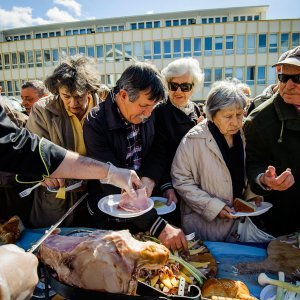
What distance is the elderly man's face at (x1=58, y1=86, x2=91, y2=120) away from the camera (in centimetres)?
251

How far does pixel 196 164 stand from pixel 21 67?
34.5m

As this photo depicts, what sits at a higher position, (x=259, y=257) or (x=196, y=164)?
(x=196, y=164)

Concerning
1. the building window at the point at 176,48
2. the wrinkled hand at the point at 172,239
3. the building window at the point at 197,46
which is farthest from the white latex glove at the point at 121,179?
the building window at the point at 176,48

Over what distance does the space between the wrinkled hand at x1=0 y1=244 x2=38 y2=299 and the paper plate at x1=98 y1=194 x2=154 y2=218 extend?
67cm

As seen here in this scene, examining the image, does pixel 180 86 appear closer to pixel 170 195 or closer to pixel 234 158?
pixel 234 158

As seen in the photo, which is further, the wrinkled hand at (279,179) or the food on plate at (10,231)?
the food on plate at (10,231)

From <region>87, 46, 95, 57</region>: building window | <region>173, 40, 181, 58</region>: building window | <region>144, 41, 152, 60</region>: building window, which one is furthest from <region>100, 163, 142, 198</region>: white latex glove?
<region>87, 46, 95, 57</region>: building window

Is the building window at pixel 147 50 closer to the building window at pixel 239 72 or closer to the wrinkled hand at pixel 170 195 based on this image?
the building window at pixel 239 72

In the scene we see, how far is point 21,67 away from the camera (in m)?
32.4

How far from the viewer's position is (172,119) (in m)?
2.71

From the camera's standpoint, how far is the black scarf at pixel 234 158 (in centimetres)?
235

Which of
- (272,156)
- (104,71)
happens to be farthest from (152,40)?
(272,156)

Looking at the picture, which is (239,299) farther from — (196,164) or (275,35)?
(275,35)

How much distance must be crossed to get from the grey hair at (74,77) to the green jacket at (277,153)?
141cm
